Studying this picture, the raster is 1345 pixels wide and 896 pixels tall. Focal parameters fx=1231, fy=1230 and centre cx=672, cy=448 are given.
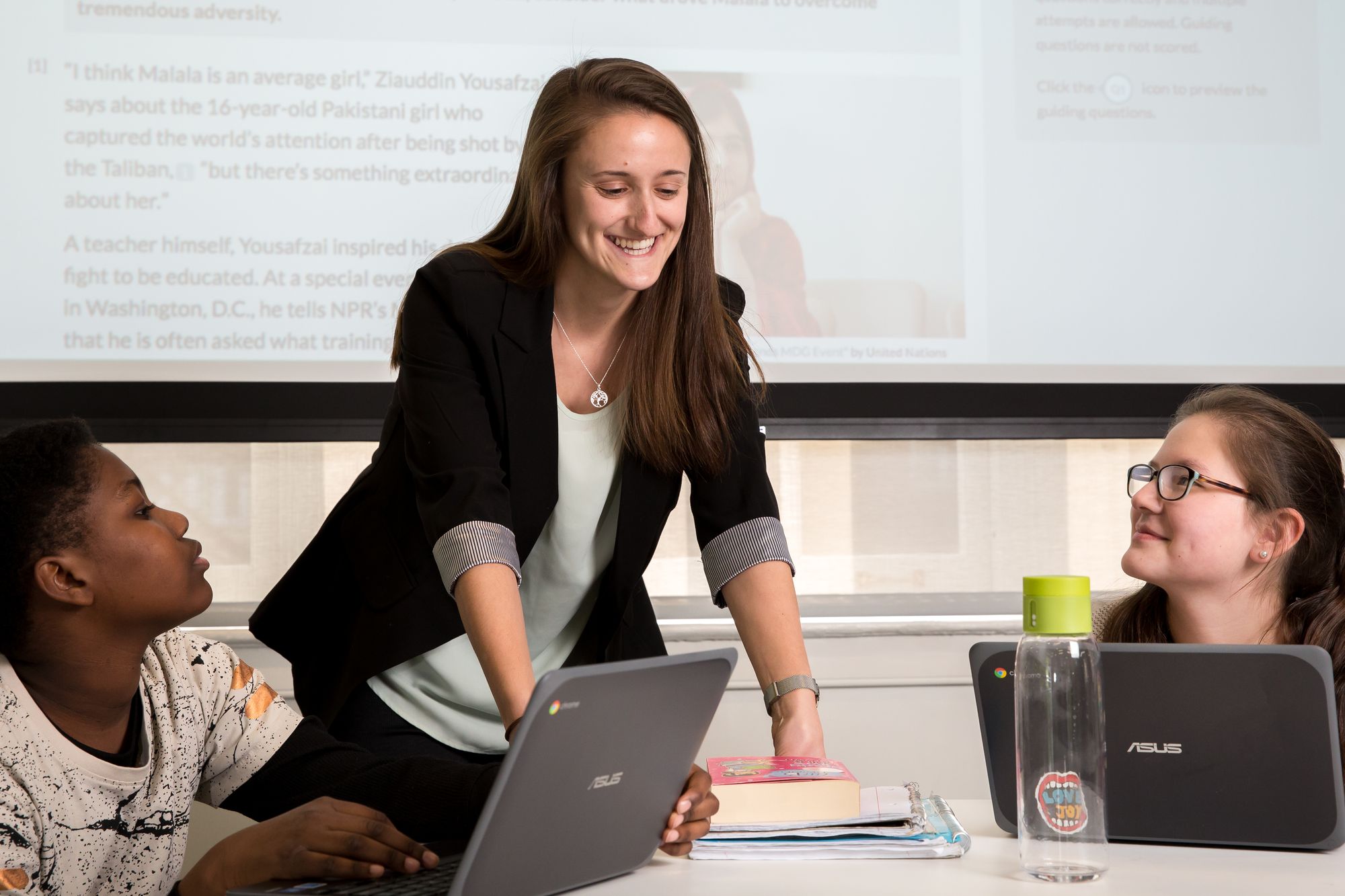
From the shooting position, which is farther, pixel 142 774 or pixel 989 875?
pixel 142 774

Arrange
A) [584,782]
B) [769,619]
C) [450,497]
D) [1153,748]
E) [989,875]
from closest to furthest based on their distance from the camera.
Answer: [584,782] < [989,875] < [1153,748] < [450,497] < [769,619]

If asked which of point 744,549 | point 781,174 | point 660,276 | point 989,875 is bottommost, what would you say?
point 989,875

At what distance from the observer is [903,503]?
279 cm

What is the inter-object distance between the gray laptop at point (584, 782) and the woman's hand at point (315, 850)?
1 cm

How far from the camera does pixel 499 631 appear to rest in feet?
4.21

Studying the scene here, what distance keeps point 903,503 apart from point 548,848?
77.4 inches

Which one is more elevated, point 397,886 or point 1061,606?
point 1061,606

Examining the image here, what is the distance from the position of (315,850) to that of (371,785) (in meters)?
0.29

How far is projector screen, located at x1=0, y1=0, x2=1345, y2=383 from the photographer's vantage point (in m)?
2.50

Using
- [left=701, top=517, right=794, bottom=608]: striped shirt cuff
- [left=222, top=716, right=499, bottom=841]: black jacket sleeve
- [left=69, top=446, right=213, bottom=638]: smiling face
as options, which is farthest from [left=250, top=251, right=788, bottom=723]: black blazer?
[left=69, top=446, right=213, bottom=638]: smiling face

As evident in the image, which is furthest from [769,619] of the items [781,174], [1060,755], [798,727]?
[781,174]

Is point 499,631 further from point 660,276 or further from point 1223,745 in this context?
point 1223,745

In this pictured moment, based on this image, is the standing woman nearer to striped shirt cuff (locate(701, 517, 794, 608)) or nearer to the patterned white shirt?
striped shirt cuff (locate(701, 517, 794, 608))

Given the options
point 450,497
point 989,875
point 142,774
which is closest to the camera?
point 989,875
